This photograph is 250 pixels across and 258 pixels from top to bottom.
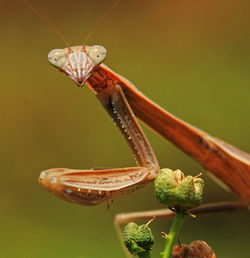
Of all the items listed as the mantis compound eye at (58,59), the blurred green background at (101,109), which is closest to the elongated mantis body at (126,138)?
the mantis compound eye at (58,59)

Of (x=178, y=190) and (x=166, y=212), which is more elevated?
(x=178, y=190)

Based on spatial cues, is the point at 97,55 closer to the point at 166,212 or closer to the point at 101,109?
the point at 166,212

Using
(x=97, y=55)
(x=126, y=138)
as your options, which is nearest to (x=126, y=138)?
(x=126, y=138)

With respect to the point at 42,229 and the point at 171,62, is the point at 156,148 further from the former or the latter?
the point at 42,229

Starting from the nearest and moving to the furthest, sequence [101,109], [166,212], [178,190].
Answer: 1. [178,190]
2. [166,212]
3. [101,109]

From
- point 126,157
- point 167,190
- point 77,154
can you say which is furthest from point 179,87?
point 167,190

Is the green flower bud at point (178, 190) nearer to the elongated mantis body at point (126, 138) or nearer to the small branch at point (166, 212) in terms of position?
the elongated mantis body at point (126, 138)
